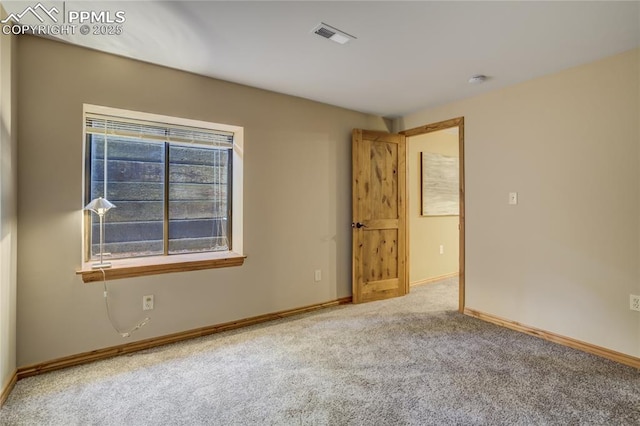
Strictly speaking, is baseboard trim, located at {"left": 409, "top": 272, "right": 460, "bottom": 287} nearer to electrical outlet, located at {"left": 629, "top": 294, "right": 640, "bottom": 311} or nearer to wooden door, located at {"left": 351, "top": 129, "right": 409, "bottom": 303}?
wooden door, located at {"left": 351, "top": 129, "right": 409, "bottom": 303}

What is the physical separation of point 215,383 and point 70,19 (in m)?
2.49

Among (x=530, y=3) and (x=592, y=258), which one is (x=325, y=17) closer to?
(x=530, y=3)

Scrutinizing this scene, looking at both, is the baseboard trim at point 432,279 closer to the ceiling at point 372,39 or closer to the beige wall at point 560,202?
the beige wall at point 560,202

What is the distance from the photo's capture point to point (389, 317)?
3229 mm

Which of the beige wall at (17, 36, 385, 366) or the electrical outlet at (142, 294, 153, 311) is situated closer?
the beige wall at (17, 36, 385, 366)

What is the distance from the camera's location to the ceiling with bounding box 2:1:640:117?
71.8 inches

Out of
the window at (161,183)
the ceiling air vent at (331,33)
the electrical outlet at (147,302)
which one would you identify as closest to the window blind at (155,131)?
the window at (161,183)

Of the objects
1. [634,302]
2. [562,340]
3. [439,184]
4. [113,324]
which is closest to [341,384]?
[113,324]

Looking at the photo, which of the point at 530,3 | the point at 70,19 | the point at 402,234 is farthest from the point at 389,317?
the point at 70,19

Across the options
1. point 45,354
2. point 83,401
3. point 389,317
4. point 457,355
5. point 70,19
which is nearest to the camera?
point 83,401

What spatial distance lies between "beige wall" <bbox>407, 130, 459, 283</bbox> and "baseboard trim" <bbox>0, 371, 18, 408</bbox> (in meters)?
4.03

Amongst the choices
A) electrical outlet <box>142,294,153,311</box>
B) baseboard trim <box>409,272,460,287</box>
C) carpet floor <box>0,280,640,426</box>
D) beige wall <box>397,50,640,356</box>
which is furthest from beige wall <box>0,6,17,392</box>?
baseboard trim <box>409,272,460,287</box>

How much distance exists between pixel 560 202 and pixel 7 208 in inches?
157

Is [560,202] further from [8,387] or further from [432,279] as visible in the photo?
→ [8,387]
